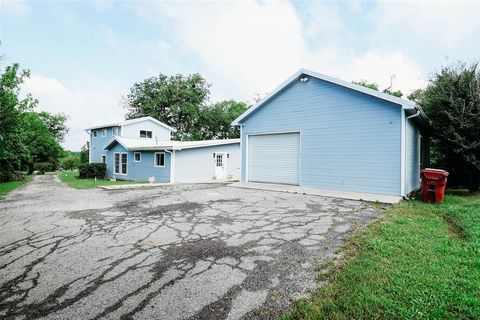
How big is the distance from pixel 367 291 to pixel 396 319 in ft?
1.40

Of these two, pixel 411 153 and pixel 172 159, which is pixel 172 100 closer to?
pixel 172 159

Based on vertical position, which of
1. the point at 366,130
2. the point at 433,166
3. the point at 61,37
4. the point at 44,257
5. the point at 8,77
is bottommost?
the point at 44,257

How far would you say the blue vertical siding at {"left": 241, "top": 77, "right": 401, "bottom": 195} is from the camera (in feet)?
29.7

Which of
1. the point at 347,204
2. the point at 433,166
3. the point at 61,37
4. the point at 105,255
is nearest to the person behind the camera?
the point at 105,255

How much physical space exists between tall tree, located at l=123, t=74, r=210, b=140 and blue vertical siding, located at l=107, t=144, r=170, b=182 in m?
16.9

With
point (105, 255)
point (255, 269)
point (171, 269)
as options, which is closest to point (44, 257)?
point (105, 255)

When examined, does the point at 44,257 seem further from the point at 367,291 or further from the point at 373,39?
the point at 373,39

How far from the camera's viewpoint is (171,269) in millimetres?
3482

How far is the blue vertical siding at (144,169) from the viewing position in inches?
682

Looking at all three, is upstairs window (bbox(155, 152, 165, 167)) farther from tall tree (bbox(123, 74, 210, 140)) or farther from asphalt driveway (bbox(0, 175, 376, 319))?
tall tree (bbox(123, 74, 210, 140))

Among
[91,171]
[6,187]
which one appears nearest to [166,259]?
[6,187]

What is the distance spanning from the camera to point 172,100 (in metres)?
39.2

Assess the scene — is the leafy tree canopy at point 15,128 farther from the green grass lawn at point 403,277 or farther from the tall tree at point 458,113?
the tall tree at point 458,113

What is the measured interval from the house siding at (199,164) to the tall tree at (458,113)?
12.6 m
